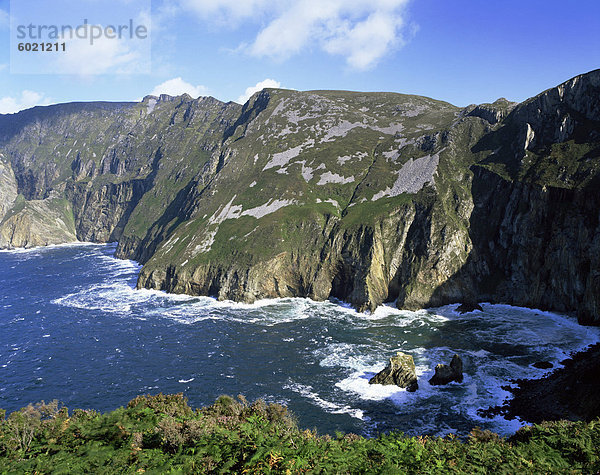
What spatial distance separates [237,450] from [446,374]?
44233 mm

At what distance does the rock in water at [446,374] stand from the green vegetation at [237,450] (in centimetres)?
2931

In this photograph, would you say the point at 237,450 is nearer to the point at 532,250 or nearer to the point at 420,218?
the point at 532,250

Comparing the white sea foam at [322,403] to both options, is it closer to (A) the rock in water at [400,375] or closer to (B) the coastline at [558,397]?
(A) the rock in water at [400,375]

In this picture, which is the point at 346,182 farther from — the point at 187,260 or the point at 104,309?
the point at 104,309

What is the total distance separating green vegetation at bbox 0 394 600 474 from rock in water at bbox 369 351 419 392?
29009mm

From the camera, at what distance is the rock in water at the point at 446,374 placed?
57.0 meters

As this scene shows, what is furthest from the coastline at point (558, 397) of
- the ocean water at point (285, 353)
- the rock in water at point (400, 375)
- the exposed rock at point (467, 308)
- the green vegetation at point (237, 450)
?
the exposed rock at point (467, 308)

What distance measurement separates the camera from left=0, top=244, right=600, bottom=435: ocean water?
5256cm

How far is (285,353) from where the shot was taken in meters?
70.4

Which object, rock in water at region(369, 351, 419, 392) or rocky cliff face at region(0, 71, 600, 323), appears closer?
rock in water at region(369, 351, 419, 392)

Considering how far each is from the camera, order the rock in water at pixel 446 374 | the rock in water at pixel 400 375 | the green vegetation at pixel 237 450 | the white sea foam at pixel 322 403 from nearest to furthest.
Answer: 1. the green vegetation at pixel 237 450
2. the white sea foam at pixel 322 403
3. the rock in water at pixel 400 375
4. the rock in water at pixel 446 374

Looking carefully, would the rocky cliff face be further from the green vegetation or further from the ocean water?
the green vegetation

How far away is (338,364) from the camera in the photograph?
214 ft

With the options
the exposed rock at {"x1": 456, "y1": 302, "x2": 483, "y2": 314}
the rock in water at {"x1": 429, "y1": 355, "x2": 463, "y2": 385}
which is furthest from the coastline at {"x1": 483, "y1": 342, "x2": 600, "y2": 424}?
the exposed rock at {"x1": 456, "y1": 302, "x2": 483, "y2": 314}
